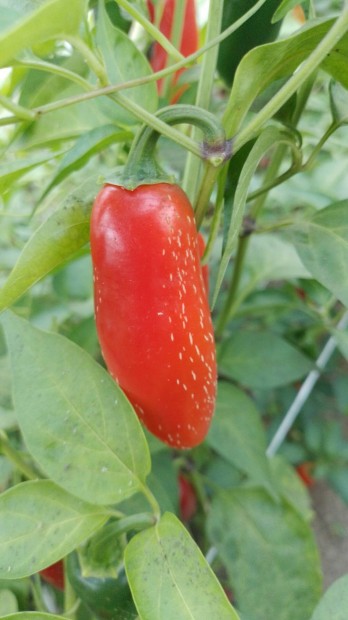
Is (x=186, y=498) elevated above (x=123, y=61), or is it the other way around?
(x=123, y=61)

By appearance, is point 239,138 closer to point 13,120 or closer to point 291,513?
point 13,120

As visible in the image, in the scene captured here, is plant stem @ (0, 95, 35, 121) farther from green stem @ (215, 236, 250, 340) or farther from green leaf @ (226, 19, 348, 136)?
green stem @ (215, 236, 250, 340)

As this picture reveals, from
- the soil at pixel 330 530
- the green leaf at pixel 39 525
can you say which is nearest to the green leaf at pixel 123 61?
the green leaf at pixel 39 525

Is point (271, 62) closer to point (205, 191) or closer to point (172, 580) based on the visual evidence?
point (205, 191)

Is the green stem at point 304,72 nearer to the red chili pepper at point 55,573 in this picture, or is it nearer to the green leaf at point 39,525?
the green leaf at point 39,525

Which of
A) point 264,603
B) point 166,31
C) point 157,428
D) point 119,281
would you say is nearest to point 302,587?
point 264,603

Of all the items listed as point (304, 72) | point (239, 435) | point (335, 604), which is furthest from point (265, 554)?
point (304, 72)
